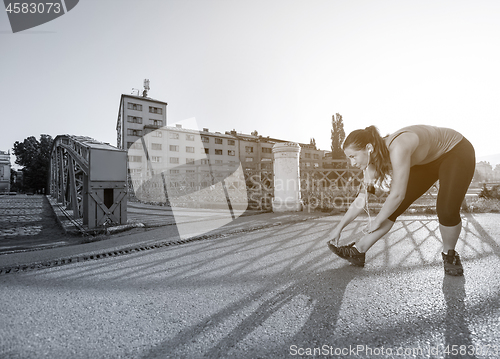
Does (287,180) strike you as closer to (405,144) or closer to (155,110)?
(405,144)

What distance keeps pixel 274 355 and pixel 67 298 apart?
1.66m

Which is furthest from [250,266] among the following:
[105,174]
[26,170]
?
[26,170]

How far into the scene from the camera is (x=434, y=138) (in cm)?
236

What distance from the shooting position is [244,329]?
1.54 metres

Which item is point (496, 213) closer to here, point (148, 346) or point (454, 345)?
point (454, 345)

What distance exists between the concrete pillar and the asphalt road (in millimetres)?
4913

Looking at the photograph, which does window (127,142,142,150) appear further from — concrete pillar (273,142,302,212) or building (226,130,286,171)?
concrete pillar (273,142,302,212)

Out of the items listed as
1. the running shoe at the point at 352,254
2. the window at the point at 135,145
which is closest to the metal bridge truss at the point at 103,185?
the running shoe at the point at 352,254

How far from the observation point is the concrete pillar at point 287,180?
823 centimetres

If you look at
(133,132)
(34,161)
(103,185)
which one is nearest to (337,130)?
(133,132)

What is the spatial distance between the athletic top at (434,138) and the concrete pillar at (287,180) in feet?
19.0

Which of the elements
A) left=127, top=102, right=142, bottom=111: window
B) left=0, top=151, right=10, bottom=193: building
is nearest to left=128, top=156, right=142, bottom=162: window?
left=127, top=102, right=142, bottom=111: window

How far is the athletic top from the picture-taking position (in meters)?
2.29

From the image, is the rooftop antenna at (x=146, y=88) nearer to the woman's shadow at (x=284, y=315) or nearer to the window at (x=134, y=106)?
the window at (x=134, y=106)
